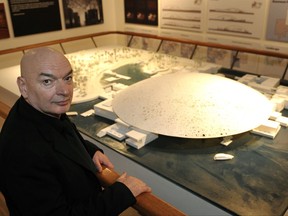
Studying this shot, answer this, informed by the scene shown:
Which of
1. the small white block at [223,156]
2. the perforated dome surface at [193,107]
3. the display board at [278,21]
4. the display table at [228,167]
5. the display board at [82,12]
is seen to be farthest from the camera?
the display board at [82,12]

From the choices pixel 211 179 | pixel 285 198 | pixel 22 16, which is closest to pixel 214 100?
pixel 211 179

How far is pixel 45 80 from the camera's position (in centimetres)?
111

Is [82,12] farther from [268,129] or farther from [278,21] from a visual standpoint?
[268,129]

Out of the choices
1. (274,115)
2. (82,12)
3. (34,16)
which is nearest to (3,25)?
(34,16)

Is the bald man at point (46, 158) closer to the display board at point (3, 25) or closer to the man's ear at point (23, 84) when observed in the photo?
the man's ear at point (23, 84)

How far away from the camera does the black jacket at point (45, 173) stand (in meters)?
1.00

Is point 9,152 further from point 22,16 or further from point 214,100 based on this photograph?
point 22,16

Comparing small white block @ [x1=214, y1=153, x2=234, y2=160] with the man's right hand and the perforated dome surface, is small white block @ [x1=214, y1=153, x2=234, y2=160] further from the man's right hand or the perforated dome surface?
the man's right hand

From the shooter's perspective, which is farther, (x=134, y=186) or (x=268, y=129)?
(x=268, y=129)

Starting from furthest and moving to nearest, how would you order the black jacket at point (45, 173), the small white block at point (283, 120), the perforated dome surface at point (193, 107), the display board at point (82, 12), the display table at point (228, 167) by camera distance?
the display board at point (82, 12)
the small white block at point (283, 120)
the perforated dome surface at point (193, 107)
the display table at point (228, 167)
the black jacket at point (45, 173)

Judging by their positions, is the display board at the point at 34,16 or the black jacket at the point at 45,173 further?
the display board at the point at 34,16

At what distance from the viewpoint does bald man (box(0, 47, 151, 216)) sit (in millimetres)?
1003

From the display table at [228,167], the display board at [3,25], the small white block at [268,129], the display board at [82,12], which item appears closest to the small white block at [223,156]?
the display table at [228,167]

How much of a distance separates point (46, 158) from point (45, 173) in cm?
5
